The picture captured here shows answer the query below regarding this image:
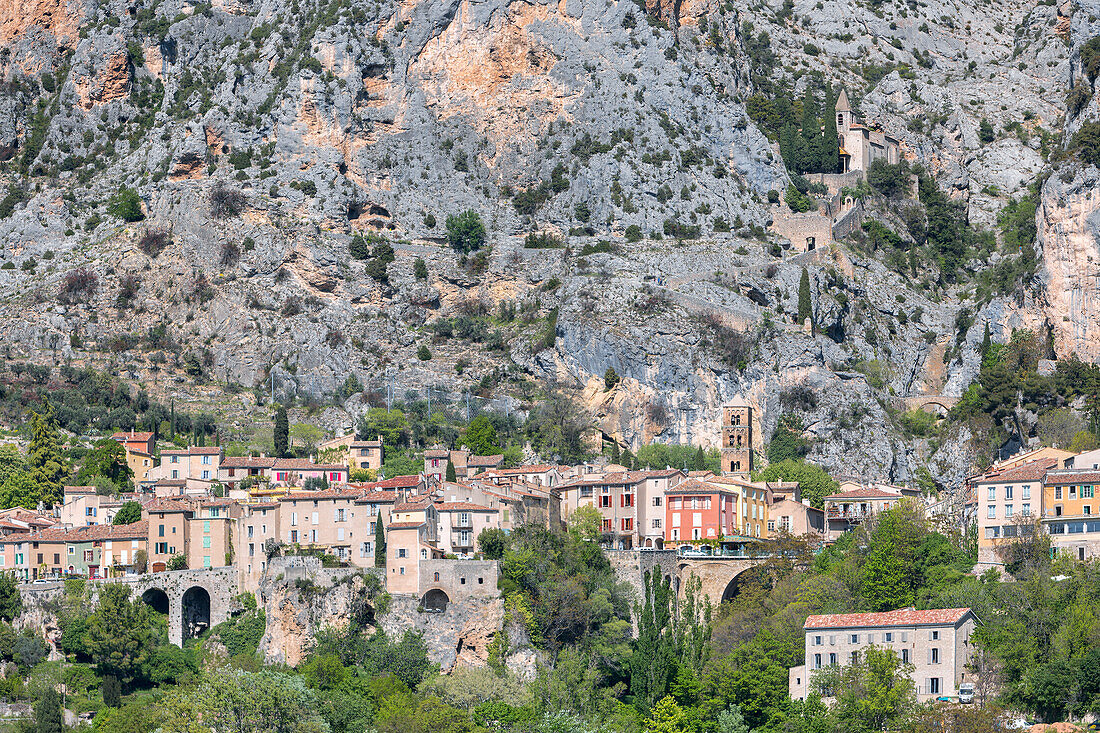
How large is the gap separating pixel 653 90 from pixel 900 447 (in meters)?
39.5

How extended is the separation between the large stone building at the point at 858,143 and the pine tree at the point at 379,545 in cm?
7390

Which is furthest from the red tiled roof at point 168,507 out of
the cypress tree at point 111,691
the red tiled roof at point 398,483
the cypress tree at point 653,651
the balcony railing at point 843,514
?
the balcony railing at point 843,514

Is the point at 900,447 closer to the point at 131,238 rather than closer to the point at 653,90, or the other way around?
the point at 653,90

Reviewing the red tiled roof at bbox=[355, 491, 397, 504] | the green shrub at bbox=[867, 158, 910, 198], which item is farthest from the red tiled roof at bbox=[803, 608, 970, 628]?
the green shrub at bbox=[867, 158, 910, 198]

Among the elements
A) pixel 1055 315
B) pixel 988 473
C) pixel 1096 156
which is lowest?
pixel 988 473

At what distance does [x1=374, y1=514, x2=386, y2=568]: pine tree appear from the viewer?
97.1 metres

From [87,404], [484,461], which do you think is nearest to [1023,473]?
[484,461]

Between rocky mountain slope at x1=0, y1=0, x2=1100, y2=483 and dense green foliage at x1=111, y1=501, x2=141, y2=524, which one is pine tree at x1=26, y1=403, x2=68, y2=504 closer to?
dense green foliage at x1=111, y1=501, x2=141, y2=524

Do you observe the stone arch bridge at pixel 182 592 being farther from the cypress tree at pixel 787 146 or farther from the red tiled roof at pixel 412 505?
the cypress tree at pixel 787 146

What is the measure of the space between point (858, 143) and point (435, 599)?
78.3m

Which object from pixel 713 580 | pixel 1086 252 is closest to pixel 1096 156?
pixel 1086 252

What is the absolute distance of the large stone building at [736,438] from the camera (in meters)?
127

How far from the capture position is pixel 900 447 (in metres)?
129

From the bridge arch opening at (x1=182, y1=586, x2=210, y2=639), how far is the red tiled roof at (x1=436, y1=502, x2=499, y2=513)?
12.3 metres
